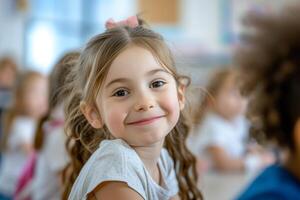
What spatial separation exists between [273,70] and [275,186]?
251 millimetres

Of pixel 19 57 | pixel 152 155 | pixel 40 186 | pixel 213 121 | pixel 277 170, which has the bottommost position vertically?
pixel 19 57

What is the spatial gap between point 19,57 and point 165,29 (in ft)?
5.01

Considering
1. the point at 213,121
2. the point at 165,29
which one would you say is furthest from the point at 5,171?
the point at 165,29

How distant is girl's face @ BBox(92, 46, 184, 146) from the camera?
0.75 metres

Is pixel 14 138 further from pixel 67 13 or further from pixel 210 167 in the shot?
pixel 67 13

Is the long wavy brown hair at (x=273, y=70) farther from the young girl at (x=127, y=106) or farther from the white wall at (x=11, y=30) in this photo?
the white wall at (x=11, y=30)

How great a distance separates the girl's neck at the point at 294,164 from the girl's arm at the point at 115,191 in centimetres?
49

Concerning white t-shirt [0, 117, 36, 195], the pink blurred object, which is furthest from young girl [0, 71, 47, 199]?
the pink blurred object

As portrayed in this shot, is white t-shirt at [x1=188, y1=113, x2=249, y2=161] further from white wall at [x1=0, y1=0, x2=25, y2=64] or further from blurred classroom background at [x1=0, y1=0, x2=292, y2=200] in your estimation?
white wall at [x1=0, y1=0, x2=25, y2=64]

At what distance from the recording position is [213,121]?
2805 millimetres

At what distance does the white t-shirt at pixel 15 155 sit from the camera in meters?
2.35

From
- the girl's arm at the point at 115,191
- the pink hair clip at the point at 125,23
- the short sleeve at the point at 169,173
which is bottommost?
the short sleeve at the point at 169,173

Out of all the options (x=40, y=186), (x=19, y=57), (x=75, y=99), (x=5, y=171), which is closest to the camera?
(x=75, y=99)

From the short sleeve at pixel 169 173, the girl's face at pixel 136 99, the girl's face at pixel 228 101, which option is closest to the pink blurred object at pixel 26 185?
the short sleeve at pixel 169 173
